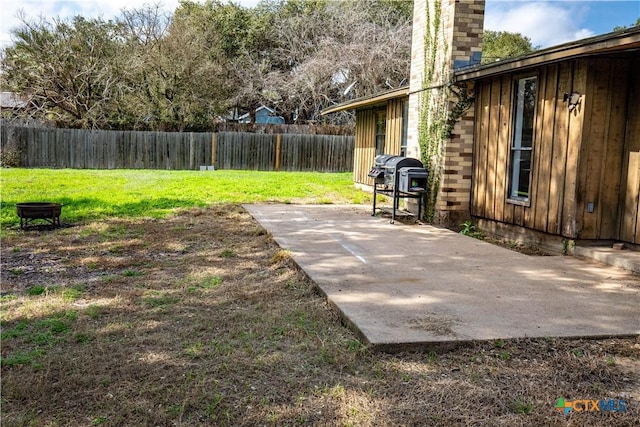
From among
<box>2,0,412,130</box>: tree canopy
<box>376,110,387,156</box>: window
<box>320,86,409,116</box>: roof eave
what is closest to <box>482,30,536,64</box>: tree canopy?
<box>2,0,412,130</box>: tree canopy

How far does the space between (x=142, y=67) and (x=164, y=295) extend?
20080 mm

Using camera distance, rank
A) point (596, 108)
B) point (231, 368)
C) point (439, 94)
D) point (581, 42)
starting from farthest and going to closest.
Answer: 1. point (439, 94)
2. point (596, 108)
3. point (581, 42)
4. point (231, 368)

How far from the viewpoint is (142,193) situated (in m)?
12.2

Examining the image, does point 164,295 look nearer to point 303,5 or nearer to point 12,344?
point 12,344

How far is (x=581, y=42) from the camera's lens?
544 cm

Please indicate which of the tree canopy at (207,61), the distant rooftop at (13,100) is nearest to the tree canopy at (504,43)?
the tree canopy at (207,61)

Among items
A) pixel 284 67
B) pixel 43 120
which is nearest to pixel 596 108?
pixel 43 120

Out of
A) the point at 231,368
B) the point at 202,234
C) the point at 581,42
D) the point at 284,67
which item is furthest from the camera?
the point at 284,67

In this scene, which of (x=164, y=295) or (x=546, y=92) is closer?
(x=164, y=295)

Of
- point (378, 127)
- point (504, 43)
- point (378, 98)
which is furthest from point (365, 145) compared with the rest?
point (504, 43)

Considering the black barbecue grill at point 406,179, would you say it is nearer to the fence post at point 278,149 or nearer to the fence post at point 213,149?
the fence post at point 278,149

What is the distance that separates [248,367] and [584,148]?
466 centimetres

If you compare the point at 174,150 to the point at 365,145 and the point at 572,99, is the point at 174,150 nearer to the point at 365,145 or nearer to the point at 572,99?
the point at 365,145

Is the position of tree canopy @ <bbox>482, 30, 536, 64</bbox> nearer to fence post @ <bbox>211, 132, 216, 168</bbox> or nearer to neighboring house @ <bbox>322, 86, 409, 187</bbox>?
fence post @ <bbox>211, 132, 216, 168</bbox>
